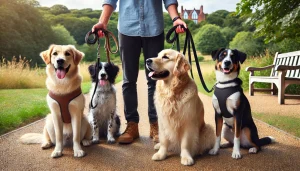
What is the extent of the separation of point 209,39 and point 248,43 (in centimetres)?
210

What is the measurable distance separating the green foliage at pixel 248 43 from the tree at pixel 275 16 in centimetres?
622

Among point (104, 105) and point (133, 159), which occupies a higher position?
point (104, 105)

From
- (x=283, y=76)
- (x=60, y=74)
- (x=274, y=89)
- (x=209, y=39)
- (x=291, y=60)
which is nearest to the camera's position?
(x=60, y=74)

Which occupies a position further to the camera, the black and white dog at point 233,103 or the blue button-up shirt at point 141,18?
the blue button-up shirt at point 141,18

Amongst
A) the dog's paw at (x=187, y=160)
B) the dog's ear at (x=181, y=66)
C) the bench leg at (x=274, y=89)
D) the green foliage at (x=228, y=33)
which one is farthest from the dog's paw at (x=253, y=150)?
the green foliage at (x=228, y=33)

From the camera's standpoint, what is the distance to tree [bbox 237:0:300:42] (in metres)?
6.46

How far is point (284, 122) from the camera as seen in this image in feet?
16.5

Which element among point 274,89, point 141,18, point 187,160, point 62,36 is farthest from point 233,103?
point 62,36

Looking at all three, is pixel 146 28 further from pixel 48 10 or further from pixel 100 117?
pixel 48 10

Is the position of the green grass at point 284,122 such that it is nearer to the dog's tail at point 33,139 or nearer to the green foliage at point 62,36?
the dog's tail at point 33,139

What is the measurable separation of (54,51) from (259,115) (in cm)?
436

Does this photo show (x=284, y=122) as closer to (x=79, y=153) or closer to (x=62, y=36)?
(x=79, y=153)

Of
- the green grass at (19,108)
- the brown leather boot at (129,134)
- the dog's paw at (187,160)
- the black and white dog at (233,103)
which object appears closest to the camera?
the dog's paw at (187,160)

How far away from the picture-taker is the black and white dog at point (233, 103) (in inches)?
123
